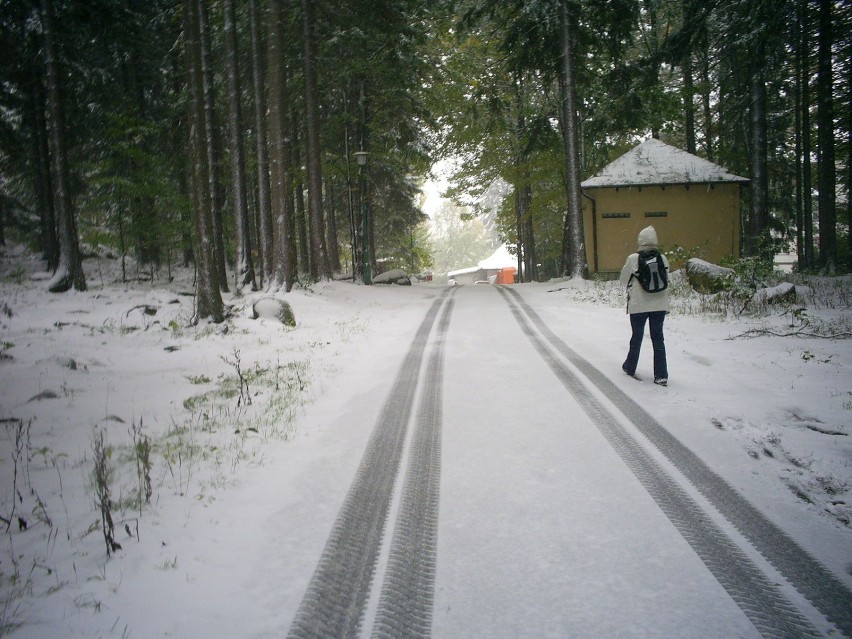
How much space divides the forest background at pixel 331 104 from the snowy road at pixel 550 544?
9377 millimetres

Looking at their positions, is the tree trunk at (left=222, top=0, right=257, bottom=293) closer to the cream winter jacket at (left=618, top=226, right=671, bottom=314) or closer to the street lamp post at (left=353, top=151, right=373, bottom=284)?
the street lamp post at (left=353, top=151, right=373, bottom=284)

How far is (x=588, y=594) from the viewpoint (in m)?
2.60

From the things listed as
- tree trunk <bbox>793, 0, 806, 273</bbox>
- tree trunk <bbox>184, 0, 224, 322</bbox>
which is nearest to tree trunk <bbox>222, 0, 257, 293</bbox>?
tree trunk <bbox>184, 0, 224, 322</bbox>

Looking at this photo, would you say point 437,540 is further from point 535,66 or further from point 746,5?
point 535,66

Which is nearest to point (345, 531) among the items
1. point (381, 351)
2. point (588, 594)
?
point (588, 594)

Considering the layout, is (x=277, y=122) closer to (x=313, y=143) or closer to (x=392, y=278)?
(x=313, y=143)

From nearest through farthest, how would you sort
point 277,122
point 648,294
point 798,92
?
point 648,294, point 277,122, point 798,92

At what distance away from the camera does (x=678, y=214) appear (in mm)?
22422

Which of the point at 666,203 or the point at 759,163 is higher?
the point at 759,163

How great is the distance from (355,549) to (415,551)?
39 centimetres

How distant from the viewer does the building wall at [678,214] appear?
22.2m

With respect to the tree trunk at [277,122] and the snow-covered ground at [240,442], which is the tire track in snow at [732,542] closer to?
the snow-covered ground at [240,442]

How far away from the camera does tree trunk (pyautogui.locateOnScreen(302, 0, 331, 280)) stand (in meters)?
17.5

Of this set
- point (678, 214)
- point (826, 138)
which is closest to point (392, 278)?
point (678, 214)
